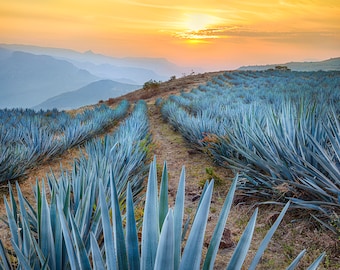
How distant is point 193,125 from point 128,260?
4.95 meters

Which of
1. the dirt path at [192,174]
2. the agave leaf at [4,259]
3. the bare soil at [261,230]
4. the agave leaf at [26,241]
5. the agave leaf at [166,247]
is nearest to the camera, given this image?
the agave leaf at [166,247]

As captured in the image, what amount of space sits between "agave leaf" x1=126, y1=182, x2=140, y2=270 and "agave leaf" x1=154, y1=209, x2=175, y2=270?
149 mm

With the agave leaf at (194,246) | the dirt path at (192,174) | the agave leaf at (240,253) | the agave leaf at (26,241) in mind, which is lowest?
the dirt path at (192,174)

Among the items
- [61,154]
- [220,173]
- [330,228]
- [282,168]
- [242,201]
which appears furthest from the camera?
[61,154]

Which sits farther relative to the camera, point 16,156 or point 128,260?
point 16,156

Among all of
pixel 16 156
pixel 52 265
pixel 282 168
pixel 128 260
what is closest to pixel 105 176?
pixel 52 265

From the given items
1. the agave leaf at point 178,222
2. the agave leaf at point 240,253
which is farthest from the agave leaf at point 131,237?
the agave leaf at point 240,253

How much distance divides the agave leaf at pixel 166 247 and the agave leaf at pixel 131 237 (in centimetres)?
15

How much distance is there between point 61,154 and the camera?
5691 mm

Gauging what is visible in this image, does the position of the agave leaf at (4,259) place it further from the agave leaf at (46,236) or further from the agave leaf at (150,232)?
the agave leaf at (150,232)

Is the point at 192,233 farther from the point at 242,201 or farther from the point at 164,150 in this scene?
the point at 164,150

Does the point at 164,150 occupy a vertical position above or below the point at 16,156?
below

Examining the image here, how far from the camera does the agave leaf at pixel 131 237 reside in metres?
0.87

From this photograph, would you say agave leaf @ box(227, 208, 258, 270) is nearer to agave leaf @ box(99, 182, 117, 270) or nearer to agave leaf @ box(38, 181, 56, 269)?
agave leaf @ box(99, 182, 117, 270)
